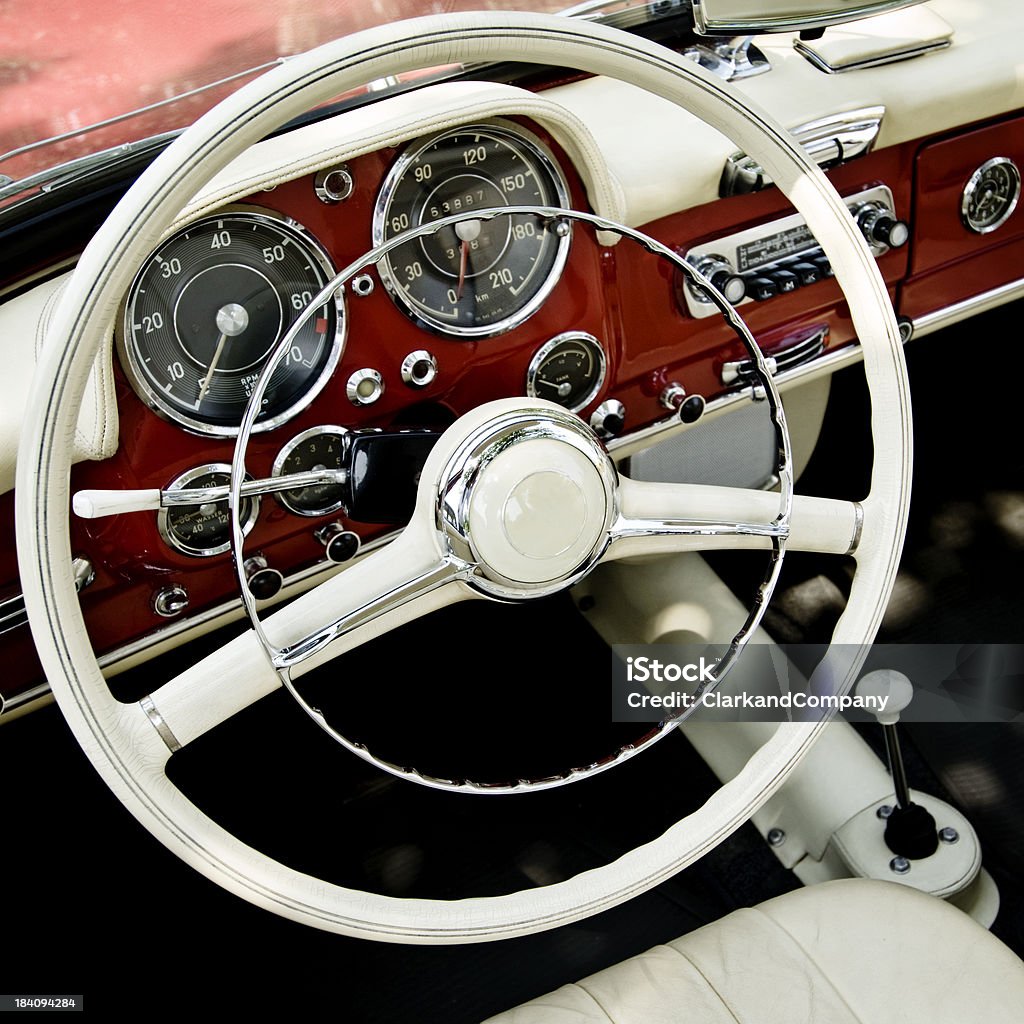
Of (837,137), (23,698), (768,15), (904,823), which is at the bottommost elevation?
(904,823)

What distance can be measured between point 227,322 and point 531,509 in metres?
0.41

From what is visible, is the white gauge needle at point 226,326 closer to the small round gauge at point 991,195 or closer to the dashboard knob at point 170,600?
the dashboard knob at point 170,600

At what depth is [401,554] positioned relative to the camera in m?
1.15

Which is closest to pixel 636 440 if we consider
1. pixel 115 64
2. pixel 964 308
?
pixel 964 308

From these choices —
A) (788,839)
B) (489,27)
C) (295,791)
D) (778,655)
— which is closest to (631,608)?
(778,655)

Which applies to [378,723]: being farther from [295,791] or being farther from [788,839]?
[788,839]

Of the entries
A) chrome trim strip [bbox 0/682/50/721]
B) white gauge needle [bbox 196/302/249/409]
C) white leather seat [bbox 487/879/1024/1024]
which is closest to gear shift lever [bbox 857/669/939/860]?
white leather seat [bbox 487/879/1024/1024]

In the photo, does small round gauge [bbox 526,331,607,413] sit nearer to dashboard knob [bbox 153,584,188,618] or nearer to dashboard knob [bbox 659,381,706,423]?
dashboard knob [bbox 659,381,706,423]

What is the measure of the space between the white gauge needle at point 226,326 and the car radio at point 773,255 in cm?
60

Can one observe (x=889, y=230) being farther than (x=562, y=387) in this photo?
Yes

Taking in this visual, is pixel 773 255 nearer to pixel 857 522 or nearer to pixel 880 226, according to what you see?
pixel 880 226

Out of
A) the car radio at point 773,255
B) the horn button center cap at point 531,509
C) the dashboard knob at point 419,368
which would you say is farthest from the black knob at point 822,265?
the horn button center cap at point 531,509

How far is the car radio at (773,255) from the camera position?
1.59 m

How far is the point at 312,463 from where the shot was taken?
140cm
